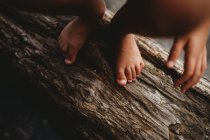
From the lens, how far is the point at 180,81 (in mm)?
1349

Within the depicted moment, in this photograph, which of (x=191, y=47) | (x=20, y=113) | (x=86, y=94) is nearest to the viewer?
(x=191, y=47)

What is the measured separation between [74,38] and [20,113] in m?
0.79

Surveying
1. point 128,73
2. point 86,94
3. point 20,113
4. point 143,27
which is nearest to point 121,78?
point 128,73

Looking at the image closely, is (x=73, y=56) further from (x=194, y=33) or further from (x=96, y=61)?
(x=194, y=33)

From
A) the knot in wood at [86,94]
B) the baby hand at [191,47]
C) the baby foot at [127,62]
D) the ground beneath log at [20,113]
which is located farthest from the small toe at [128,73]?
the ground beneath log at [20,113]

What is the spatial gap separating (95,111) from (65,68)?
236 mm

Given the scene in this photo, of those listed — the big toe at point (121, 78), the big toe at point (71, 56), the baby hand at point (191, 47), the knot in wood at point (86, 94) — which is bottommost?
the knot in wood at point (86, 94)

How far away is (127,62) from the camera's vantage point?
1.64m

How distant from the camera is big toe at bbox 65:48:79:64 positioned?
1.63 metres

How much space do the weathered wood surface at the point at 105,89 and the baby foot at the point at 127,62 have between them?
0.04 meters

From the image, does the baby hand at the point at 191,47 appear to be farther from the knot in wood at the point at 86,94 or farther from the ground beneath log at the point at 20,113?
the ground beneath log at the point at 20,113

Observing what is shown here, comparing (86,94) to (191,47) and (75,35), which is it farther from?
(191,47)

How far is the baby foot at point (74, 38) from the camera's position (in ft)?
5.33

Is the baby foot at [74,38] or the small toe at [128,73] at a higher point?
the baby foot at [74,38]
